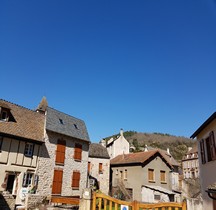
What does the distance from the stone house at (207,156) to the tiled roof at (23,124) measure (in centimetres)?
1237

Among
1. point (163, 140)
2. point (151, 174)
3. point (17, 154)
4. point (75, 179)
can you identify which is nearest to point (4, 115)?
point (17, 154)

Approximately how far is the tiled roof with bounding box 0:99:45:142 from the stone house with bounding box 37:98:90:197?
2.29 ft

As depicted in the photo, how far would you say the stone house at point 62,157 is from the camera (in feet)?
59.4

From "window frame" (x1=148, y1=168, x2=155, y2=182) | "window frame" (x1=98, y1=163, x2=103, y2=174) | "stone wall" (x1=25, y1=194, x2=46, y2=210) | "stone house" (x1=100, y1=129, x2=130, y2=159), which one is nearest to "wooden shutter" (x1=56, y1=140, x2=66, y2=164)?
"stone wall" (x1=25, y1=194, x2=46, y2=210)

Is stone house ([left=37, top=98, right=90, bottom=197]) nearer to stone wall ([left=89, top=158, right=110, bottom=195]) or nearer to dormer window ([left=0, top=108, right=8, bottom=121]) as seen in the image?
dormer window ([left=0, top=108, right=8, bottom=121])

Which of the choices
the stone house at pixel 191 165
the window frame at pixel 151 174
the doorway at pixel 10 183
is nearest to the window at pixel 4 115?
the doorway at pixel 10 183

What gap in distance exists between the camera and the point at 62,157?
19.7 meters

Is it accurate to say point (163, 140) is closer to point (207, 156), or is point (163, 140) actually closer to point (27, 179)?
point (27, 179)

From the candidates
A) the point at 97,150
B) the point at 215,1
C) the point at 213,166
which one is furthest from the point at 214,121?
the point at 97,150

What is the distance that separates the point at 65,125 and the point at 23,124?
446cm

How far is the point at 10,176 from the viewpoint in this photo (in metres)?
16.0

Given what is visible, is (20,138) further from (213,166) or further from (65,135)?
(213,166)

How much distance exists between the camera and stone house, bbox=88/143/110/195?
25.3 meters

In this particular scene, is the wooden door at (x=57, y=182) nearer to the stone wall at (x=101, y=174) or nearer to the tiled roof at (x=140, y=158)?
the stone wall at (x=101, y=174)
